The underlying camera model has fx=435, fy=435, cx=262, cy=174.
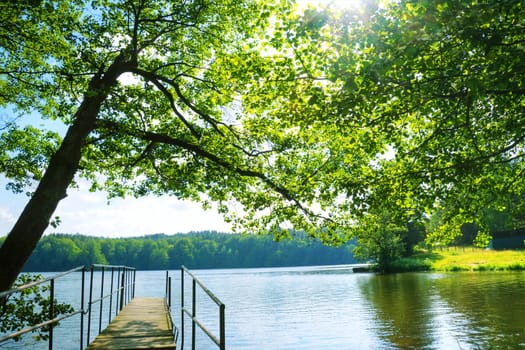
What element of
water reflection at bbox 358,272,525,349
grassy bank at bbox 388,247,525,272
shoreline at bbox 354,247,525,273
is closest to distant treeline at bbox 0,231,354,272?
shoreline at bbox 354,247,525,273

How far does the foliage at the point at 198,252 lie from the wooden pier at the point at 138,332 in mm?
146875

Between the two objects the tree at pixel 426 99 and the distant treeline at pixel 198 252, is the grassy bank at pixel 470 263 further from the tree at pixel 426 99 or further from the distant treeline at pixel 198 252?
the distant treeline at pixel 198 252

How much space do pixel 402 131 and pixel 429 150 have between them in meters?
1.47

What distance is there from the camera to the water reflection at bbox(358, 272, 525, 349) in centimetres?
1467

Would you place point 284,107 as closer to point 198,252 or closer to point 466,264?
point 466,264

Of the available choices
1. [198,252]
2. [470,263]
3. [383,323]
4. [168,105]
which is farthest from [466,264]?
[198,252]

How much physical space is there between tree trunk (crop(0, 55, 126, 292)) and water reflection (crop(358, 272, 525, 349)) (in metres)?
10.1

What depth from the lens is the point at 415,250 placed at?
78812 millimetres

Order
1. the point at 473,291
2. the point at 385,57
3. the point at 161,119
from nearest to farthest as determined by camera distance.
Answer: the point at 385,57 → the point at 161,119 → the point at 473,291

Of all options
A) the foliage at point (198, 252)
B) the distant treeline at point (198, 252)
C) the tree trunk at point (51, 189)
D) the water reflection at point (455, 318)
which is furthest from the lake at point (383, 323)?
the distant treeline at point (198, 252)

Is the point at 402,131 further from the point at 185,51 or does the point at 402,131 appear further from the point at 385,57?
the point at 185,51

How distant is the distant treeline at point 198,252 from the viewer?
158m

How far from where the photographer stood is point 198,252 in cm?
18100

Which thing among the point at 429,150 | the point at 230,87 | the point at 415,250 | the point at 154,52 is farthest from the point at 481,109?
the point at 415,250
